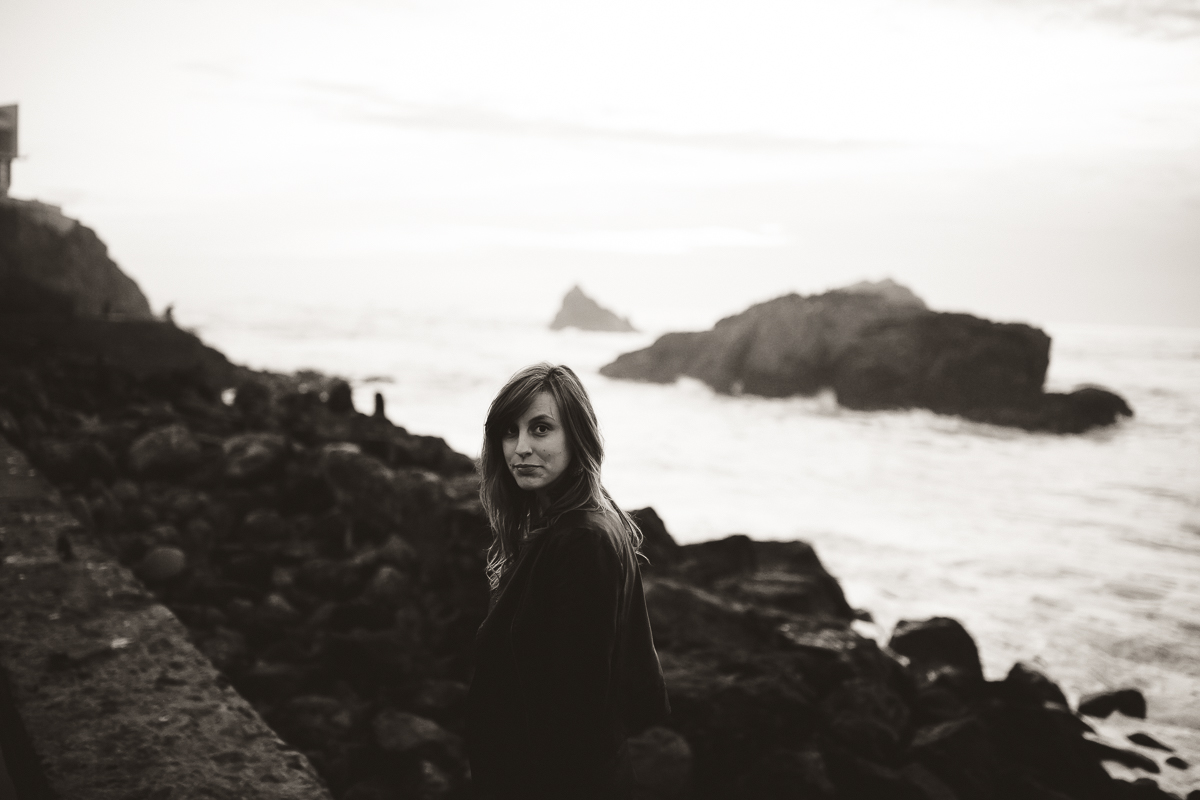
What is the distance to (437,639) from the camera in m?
4.35

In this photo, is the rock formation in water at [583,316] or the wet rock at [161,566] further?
the rock formation in water at [583,316]

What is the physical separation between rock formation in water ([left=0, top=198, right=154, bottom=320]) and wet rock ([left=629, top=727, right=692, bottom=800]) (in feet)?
72.6

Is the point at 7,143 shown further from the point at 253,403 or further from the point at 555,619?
the point at 555,619

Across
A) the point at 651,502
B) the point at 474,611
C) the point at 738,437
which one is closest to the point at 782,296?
the point at 738,437

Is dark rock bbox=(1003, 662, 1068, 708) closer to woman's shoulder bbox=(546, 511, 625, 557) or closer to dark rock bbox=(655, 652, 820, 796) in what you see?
dark rock bbox=(655, 652, 820, 796)

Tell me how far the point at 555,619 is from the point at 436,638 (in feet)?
10.1

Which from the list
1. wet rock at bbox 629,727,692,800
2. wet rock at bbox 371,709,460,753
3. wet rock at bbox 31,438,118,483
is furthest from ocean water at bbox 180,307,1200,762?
wet rock at bbox 31,438,118,483

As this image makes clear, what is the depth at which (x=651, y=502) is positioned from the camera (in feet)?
41.0

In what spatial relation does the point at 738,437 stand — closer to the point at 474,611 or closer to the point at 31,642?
the point at 474,611

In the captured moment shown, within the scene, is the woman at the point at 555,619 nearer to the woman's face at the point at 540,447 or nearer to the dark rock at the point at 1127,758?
the woman's face at the point at 540,447

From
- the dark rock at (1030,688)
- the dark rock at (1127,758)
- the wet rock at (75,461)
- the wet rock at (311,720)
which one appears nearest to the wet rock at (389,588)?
the wet rock at (311,720)

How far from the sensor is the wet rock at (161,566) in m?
4.42

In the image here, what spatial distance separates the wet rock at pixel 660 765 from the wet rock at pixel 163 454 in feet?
14.9

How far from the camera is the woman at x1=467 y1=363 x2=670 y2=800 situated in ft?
5.04
